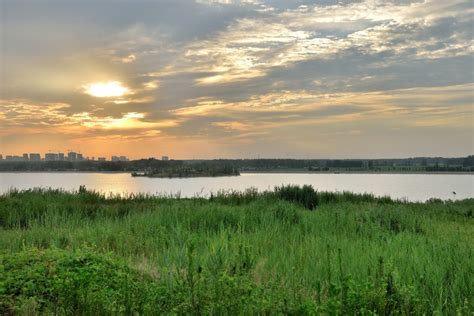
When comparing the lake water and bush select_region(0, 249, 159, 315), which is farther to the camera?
the lake water

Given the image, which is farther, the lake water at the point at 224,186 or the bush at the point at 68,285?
the lake water at the point at 224,186

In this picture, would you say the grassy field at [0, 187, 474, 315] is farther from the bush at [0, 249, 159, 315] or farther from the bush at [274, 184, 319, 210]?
the bush at [274, 184, 319, 210]

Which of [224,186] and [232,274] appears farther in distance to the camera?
[224,186]

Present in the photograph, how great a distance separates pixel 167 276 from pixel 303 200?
15.7 m

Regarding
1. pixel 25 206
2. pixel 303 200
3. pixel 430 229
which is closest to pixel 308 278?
pixel 430 229

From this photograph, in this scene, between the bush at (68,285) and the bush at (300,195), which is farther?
the bush at (300,195)

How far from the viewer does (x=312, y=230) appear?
442 inches

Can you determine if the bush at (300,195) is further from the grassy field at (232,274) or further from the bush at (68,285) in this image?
the bush at (68,285)

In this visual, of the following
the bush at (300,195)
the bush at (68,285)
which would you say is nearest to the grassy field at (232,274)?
the bush at (68,285)

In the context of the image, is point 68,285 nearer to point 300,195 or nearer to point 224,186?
point 300,195

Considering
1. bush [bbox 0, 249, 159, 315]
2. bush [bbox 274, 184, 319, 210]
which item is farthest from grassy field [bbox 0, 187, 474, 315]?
bush [bbox 274, 184, 319, 210]

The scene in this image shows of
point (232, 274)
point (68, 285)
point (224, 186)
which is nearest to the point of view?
point (68, 285)

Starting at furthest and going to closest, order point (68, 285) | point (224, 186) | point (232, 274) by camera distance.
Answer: point (224, 186)
point (232, 274)
point (68, 285)

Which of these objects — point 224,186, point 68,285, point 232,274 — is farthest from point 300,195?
point 224,186
